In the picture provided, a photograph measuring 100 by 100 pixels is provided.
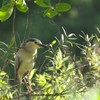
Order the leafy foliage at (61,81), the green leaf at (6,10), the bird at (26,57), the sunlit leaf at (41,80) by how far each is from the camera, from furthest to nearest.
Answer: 1. the bird at (26,57)
2. the sunlit leaf at (41,80)
3. the leafy foliage at (61,81)
4. the green leaf at (6,10)

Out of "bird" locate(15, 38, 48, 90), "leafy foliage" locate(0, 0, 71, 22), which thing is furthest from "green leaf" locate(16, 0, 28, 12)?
"bird" locate(15, 38, 48, 90)

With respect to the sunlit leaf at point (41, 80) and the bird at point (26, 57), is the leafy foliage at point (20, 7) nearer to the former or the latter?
the sunlit leaf at point (41, 80)

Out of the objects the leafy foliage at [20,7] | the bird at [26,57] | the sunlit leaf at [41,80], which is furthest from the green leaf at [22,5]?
the bird at [26,57]

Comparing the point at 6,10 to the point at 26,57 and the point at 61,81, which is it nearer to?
the point at 61,81

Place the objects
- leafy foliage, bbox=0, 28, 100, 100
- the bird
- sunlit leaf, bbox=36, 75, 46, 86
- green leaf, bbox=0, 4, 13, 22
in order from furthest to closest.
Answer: the bird → sunlit leaf, bbox=36, 75, 46, 86 → leafy foliage, bbox=0, 28, 100, 100 → green leaf, bbox=0, 4, 13, 22

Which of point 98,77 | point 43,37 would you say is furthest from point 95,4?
point 98,77

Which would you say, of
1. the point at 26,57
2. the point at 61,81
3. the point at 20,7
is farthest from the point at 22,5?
the point at 26,57

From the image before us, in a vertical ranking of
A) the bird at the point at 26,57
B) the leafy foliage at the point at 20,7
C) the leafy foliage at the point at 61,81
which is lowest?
the bird at the point at 26,57

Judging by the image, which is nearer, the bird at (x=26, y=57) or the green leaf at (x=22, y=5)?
the green leaf at (x=22, y=5)

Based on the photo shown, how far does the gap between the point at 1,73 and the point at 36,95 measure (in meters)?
0.24

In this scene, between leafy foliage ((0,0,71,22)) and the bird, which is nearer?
leafy foliage ((0,0,71,22))

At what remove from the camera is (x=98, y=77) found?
3.13m

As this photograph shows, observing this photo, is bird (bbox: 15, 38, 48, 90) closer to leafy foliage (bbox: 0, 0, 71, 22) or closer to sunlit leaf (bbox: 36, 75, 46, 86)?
sunlit leaf (bbox: 36, 75, 46, 86)

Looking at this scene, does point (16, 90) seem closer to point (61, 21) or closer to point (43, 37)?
point (43, 37)
